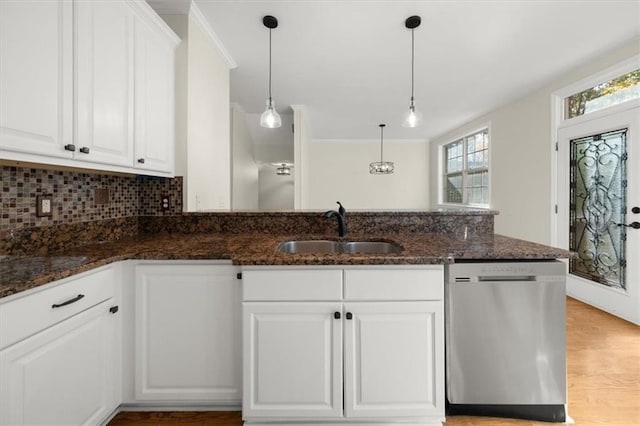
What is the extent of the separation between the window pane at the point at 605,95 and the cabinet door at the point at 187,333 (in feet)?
12.4

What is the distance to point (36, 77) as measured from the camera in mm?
1165

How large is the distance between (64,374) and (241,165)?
13.0 feet

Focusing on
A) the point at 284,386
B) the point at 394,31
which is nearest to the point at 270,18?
the point at 394,31

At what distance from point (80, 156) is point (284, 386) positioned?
1373 millimetres

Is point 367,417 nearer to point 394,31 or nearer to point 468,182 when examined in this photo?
point 394,31

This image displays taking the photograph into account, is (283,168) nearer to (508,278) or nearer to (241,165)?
(241,165)

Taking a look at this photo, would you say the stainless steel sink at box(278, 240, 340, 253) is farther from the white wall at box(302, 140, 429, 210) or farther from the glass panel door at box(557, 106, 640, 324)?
the white wall at box(302, 140, 429, 210)

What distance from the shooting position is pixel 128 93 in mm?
1652

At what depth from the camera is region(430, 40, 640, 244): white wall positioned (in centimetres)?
371

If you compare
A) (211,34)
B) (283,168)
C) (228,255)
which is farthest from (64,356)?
(283,168)

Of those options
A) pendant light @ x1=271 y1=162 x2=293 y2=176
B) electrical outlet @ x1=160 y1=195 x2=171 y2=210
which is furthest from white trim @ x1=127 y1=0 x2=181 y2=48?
pendant light @ x1=271 y1=162 x2=293 y2=176

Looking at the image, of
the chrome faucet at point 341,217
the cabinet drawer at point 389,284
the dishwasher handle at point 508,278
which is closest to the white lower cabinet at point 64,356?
the cabinet drawer at point 389,284

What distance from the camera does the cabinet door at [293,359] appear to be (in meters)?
1.39

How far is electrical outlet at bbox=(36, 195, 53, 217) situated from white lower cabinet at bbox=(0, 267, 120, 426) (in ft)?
1.60
